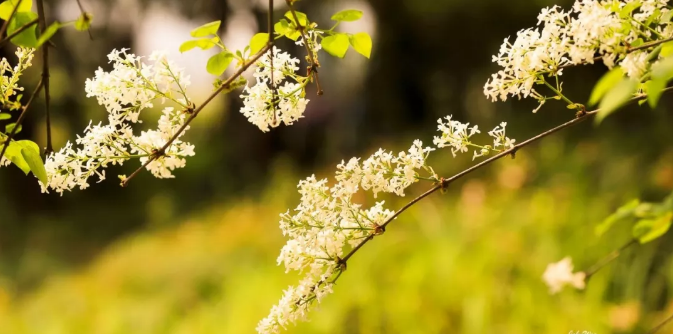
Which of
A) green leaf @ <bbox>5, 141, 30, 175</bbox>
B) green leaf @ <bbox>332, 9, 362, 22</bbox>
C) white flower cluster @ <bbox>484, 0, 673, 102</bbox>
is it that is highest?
green leaf @ <bbox>332, 9, 362, 22</bbox>

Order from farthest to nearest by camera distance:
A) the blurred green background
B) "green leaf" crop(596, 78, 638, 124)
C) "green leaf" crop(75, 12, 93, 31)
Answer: the blurred green background < "green leaf" crop(75, 12, 93, 31) < "green leaf" crop(596, 78, 638, 124)

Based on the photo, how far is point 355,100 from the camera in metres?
3.47

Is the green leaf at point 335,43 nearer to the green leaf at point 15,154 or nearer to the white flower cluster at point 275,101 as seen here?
the white flower cluster at point 275,101

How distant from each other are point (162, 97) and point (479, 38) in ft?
9.15

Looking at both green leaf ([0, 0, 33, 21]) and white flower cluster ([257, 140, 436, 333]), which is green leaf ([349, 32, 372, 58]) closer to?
white flower cluster ([257, 140, 436, 333])

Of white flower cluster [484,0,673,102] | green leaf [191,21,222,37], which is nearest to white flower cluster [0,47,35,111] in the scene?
green leaf [191,21,222,37]

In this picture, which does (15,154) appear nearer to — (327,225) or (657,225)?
(327,225)

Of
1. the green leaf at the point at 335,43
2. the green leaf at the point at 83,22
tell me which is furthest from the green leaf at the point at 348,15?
the green leaf at the point at 83,22

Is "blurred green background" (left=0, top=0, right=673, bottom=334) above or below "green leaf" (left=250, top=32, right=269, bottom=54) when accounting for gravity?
above

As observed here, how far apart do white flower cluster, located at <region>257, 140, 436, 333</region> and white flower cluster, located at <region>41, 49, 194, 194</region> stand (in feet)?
0.29

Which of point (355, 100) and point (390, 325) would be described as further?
point (355, 100)

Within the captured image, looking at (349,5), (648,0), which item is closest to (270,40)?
(648,0)

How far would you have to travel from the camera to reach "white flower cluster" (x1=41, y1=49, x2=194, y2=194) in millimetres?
401

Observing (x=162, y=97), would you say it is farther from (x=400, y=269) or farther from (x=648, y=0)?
(x=400, y=269)
